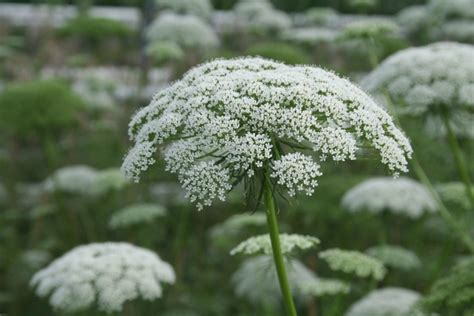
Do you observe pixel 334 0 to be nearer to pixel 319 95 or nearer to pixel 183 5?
pixel 183 5

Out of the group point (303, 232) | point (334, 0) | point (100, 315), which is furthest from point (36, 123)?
point (334, 0)

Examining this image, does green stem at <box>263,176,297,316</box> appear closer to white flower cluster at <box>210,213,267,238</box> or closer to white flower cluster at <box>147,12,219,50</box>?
white flower cluster at <box>210,213,267,238</box>

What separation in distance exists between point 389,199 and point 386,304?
67.5 inches

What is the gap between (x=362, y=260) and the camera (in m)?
4.95

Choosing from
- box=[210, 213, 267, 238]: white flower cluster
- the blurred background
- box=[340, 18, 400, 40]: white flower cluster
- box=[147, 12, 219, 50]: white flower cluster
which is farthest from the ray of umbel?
box=[147, 12, 219, 50]: white flower cluster

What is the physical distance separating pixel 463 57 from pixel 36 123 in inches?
212

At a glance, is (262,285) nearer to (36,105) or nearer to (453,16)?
(36,105)

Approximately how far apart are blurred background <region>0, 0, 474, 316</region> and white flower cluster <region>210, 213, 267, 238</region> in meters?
0.04

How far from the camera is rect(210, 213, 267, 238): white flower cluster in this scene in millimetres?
7277

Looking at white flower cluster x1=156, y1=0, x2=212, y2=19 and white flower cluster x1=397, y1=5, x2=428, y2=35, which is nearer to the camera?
white flower cluster x1=156, y1=0, x2=212, y2=19

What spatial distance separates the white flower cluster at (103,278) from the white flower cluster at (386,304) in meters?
2.02

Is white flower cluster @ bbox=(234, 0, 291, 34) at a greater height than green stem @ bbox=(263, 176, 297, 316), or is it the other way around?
white flower cluster @ bbox=(234, 0, 291, 34)

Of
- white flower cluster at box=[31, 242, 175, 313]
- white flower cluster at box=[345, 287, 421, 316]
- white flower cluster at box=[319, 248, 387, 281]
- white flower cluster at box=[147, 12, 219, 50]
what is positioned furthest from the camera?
white flower cluster at box=[147, 12, 219, 50]

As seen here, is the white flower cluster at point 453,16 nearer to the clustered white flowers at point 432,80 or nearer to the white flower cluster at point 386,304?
the clustered white flowers at point 432,80
